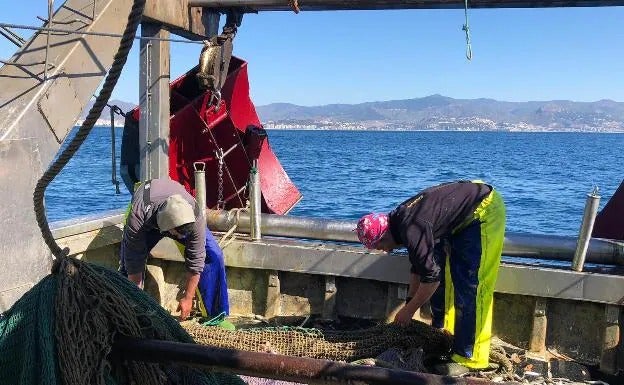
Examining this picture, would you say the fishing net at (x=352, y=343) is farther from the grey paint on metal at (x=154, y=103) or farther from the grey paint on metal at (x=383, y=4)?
the grey paint on metal at (x=383, y=4)

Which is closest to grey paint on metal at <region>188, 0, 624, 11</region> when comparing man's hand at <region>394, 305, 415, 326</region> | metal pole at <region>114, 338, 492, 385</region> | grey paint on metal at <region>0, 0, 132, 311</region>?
grey paint on metal at <region>0, 0, 132, 311</region>

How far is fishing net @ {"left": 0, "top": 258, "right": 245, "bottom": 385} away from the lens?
6.70 ft

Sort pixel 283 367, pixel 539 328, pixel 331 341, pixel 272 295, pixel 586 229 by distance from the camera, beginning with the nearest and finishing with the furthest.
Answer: pixel 283 367, pixel 331 341, pixel 586 229, pixel 539 328, pixel 272 295

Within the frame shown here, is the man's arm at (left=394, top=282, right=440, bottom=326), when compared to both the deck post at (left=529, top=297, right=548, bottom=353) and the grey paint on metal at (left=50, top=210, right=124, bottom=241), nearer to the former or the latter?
the deck post at (left=529, top=297, right=548, bottom=353)

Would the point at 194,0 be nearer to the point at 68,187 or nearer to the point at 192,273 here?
the point at 192,273

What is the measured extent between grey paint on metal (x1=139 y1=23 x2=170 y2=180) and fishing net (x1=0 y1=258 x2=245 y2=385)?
13.2 ft

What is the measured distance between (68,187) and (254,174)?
22434mm

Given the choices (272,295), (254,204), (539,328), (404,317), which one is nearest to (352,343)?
(404,317)

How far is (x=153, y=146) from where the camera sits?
20.0ft

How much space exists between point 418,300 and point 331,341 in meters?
0.77

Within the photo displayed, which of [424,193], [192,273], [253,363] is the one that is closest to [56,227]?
[192,273]

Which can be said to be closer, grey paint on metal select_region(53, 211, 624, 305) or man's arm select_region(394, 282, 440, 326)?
man's arm select_region(394, 282, 440, 326)

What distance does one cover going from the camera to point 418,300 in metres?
4.55

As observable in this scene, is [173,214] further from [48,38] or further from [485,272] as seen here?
[485,272]
